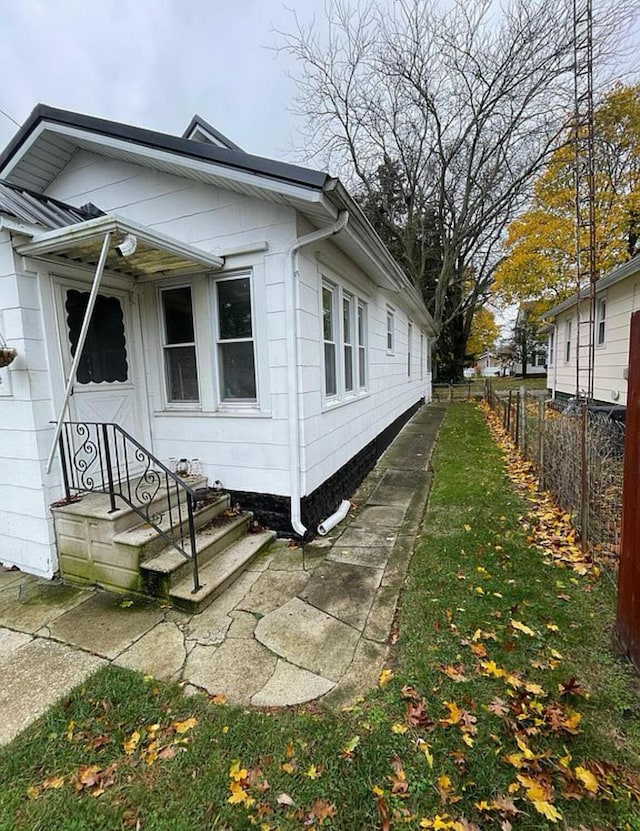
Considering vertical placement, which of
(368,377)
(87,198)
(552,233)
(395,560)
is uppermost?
(552,233)

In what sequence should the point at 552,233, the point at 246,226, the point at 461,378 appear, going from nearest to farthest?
the point at 246,226 → the point at 552,233 → the point at 461,378

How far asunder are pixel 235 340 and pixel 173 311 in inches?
37.9

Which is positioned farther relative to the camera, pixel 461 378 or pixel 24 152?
pixel 461 378

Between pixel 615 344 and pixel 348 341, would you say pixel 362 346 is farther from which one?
pixel 615 344

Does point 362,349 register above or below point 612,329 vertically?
below

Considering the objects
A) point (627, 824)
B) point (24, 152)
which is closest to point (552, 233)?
point (24, 152)

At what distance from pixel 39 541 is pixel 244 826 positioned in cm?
331

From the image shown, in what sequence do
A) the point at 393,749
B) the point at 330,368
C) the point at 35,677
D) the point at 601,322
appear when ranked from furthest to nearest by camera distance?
the point at 601,322, the point at 330,368, the point at 35,677, the point at 393,749

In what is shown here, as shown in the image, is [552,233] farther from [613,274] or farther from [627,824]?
[627,824]

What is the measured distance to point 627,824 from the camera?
1616 millimetres

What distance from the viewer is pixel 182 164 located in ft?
12.7

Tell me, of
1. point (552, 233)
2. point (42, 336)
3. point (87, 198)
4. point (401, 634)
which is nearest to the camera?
point (401, 634)

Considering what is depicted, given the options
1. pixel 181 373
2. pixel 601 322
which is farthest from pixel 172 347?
pixel 601 322

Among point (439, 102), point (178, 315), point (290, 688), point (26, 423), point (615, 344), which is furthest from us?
point (439, 102)
